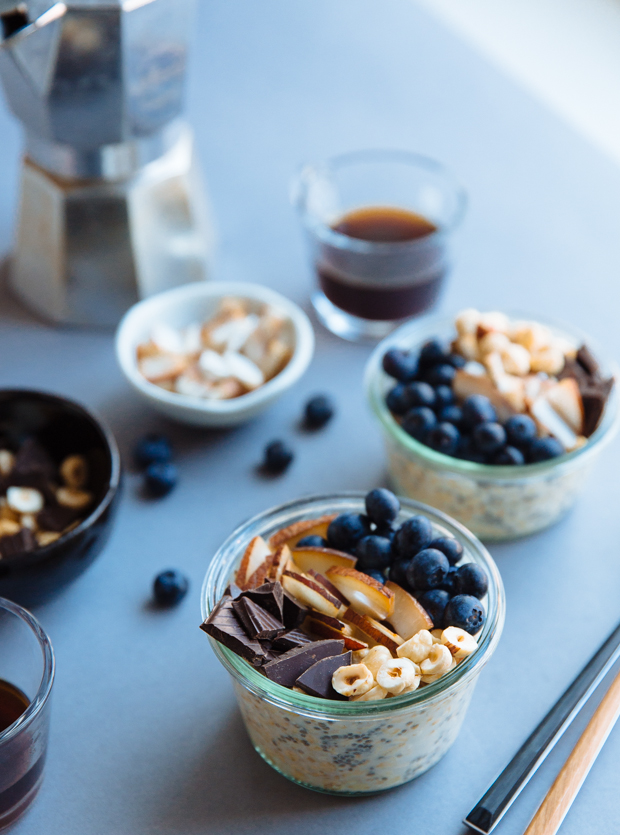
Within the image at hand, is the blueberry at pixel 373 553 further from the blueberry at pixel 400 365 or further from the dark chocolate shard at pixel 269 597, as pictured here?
the blueberry at pixel 400 365

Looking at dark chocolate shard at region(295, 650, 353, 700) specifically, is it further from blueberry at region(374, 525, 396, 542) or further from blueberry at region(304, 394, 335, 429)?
blueberry at region(304, 394, 335, 429)

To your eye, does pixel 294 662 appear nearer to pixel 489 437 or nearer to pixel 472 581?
pixel 472 581

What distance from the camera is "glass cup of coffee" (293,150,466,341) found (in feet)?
3.43

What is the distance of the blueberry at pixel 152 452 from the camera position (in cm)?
96

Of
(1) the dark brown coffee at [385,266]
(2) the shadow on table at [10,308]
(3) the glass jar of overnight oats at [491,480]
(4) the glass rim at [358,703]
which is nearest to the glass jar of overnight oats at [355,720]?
(4) the glass rim at [358,703]

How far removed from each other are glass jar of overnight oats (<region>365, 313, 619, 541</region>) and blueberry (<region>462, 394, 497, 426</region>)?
43 mm

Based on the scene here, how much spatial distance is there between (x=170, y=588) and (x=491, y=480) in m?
0.33

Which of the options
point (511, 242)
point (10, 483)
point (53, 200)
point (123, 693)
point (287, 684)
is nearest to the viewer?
point (287, 684)

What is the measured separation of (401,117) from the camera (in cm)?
150

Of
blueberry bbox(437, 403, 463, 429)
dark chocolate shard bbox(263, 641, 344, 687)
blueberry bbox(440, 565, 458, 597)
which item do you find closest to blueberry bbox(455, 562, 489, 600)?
blueberry bbox(440, 565, 458, 597)

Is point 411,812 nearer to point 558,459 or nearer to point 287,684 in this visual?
point 287,684

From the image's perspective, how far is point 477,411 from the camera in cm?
84

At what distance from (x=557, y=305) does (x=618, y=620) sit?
477 mm

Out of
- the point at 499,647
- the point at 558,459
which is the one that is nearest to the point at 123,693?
the point at 499,647
